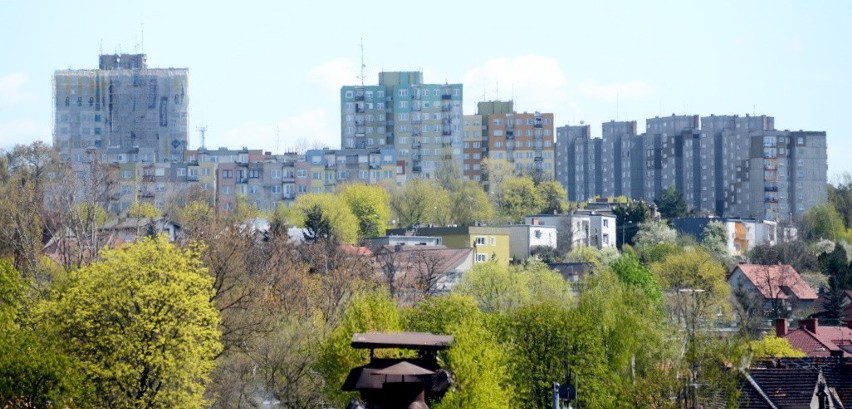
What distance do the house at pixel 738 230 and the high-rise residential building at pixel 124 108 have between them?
53.6 meters

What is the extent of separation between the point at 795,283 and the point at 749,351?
59655 millimetres

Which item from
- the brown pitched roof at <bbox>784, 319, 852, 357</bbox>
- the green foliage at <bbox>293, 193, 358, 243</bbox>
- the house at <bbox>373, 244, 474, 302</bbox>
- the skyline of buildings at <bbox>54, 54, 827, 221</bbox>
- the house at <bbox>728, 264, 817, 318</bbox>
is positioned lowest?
the brown pitched roof at <bbox>784, 319, 852, 357</bbox>

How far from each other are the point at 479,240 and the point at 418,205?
1244 inches

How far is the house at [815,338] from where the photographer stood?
66912mm

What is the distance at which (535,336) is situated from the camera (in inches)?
2051

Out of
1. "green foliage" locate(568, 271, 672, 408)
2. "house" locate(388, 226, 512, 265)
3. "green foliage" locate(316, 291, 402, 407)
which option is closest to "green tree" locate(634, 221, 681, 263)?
"house" locate(388, 226, 512, 265)

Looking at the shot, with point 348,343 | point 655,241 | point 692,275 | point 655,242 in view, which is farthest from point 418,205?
point 348,343

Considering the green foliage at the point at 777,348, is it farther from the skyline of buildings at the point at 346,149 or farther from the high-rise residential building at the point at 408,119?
the high-rise residential building at the point at 408,119

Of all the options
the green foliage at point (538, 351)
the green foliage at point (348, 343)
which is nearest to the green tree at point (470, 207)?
the green foliage at point (538, 351)

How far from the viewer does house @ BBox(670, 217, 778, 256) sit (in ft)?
487

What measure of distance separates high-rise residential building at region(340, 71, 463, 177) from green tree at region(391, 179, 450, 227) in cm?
3876

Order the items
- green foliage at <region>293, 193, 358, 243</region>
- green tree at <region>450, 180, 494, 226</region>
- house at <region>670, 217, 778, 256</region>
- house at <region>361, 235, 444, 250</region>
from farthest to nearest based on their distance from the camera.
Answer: green tree at <region>450, 180, 494, 226</region> → house at <region>670, 217, 778, 256</region> → green foliage at <region>293, 193, 358, 243</region> → house at <region>361, 235, 444, 250</region>

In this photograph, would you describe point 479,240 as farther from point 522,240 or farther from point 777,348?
point 777,348

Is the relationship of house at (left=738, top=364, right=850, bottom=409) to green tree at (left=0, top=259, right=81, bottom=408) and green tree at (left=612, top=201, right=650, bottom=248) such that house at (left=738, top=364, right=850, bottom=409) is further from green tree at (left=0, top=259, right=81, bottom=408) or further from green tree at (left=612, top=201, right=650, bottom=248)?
green tree at (left=612, top=201, right=650, bottom=248)
